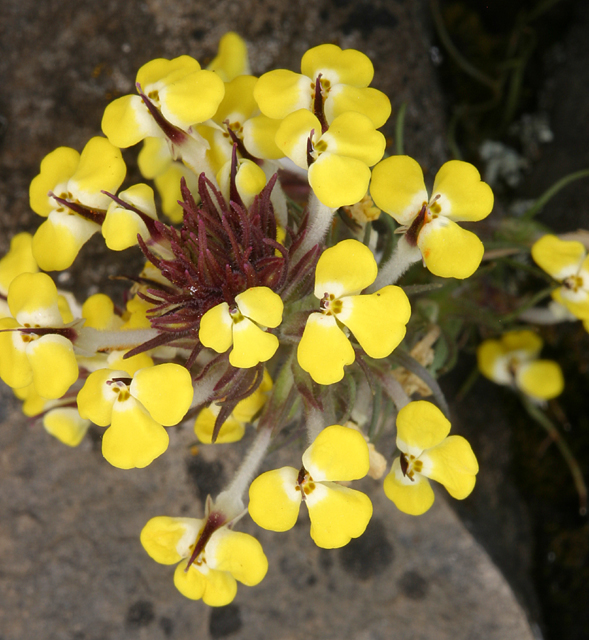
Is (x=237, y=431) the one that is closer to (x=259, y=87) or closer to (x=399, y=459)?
(x=399, y=459)

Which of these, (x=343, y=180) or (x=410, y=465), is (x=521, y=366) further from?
(x=343, y=180)

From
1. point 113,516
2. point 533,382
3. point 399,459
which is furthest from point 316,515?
point 533,382

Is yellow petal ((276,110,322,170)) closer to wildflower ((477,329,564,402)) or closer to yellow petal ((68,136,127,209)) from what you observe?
yellow petal ((68,136,127,209))

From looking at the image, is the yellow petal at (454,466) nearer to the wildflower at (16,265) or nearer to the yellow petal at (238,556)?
the yellow petal at (238,556)

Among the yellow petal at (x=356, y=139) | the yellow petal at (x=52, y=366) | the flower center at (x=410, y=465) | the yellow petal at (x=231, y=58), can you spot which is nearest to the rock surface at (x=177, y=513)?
the yellow petal at (x=231, y=58)

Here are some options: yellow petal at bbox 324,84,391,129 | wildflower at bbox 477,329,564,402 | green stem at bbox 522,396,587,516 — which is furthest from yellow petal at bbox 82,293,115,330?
green stem at bbox 522,396,587,516

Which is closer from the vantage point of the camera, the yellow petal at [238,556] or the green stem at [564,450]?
the yellow petal at [238,556]

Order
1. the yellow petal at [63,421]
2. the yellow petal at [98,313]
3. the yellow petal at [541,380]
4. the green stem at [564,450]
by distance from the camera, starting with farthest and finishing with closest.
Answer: the green stem at [564,450]
the yellow petal at [541,380]
the yellow petal at [63,421]
the yellow petal at [98,313]
